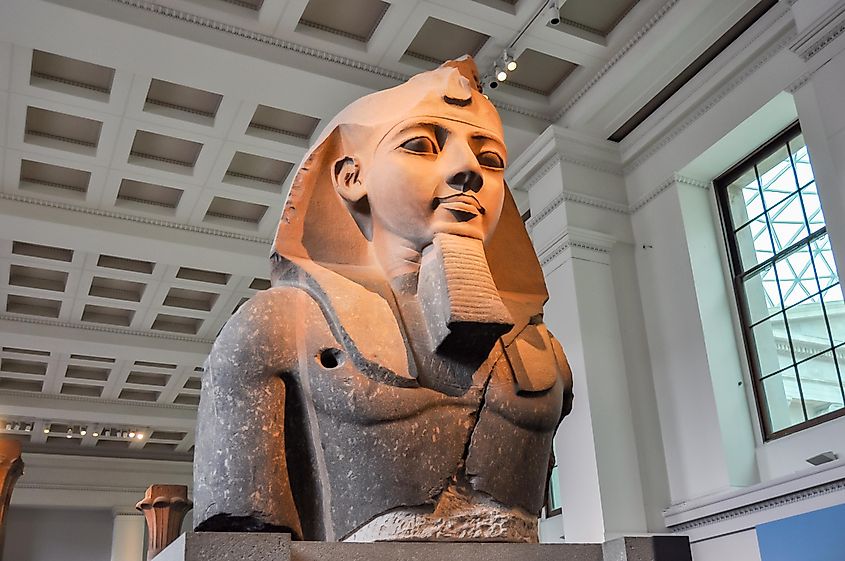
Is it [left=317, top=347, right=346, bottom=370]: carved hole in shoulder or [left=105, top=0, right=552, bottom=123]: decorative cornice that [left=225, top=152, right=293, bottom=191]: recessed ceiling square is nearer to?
[left=105, top=0, right=552, bottom=123]: decorative cornice

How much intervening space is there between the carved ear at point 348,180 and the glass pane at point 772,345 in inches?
232

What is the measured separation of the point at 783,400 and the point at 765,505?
3.28 ft

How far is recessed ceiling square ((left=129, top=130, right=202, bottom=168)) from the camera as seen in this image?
9.41m

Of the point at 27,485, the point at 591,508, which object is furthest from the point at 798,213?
the point at 27,485

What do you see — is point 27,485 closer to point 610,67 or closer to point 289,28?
point 289,28

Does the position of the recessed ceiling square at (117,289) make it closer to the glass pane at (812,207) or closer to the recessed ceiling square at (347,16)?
the recessed ceiling square at (347,16)

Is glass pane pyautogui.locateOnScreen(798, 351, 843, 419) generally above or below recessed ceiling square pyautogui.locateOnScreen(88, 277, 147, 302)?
below

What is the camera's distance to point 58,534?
18.8 m

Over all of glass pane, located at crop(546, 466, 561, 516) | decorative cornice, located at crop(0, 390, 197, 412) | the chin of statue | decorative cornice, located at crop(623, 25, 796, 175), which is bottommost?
the chin of statue

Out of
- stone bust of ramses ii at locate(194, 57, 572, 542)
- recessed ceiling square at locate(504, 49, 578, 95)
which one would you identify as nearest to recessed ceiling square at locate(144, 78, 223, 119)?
recessed ceiling square at locate(504, 49, 578, 95)

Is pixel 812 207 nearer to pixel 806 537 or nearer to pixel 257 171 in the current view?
pixel 806 537

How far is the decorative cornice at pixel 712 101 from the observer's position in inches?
290

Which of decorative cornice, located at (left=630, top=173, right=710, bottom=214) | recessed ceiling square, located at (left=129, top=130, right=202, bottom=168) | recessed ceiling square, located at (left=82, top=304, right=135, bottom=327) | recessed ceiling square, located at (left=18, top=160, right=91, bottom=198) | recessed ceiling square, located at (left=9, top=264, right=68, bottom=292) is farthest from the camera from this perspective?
recessed ceiling square, located at (left=82, top=304, right=135, bottom=327)

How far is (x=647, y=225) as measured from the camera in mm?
8789
